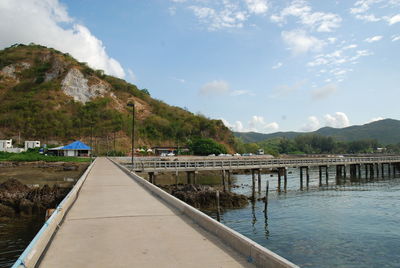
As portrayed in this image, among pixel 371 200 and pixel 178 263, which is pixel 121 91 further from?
pixel 178 263

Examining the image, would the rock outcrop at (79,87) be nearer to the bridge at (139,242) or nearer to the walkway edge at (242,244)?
the bridge at (139,242)

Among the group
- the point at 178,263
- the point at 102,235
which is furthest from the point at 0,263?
the point at 178,263

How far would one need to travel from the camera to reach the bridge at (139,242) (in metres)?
5.73

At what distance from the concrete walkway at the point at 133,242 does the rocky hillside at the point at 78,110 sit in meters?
76.8

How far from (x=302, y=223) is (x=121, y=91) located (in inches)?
4951

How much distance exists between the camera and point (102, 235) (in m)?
7.78

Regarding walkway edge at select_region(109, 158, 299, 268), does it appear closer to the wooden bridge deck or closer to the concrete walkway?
the concrete walkway

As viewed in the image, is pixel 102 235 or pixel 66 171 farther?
pixel 66 171

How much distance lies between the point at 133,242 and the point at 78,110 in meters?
113

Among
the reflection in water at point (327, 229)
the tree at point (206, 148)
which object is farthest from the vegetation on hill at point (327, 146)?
the reflection in water at point (327, 229)

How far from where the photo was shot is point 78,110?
11094cm

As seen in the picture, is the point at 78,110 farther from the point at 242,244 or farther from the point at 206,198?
the point at 242,244

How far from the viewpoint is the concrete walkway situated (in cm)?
584

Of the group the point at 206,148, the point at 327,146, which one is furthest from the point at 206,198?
the point at 327,146
